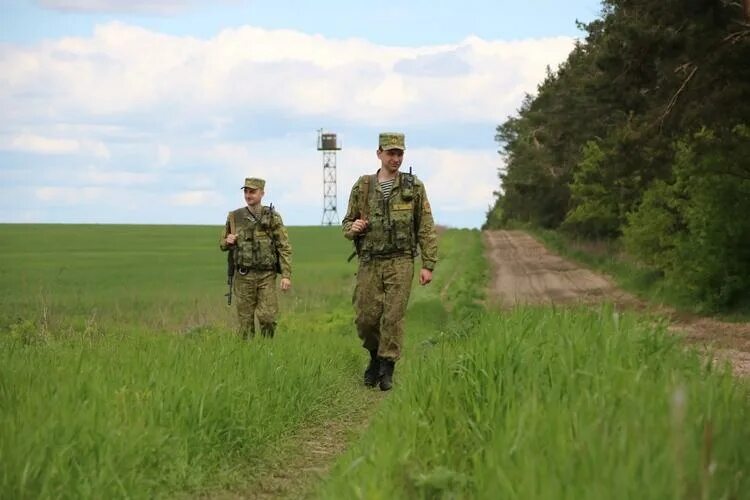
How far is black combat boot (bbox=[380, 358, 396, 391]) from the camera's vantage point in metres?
10.3

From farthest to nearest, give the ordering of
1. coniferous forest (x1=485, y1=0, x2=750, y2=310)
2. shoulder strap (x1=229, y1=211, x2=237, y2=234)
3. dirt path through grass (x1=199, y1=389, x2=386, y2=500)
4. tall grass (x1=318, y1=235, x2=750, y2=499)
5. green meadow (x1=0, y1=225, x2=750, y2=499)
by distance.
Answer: coniferous forest (x1=485, y1=0, x2=750, y2=310) → shoulder strap (x1=229, y1=211, x2=237, y2=234) → dirt path through grass (x1=199, y1=389, x2=386, y2=500) → green meadow (x1=0, y1=225, x2=750, y2=499) → tall grass (x1=318, y1=235, x2=750, y2=499)

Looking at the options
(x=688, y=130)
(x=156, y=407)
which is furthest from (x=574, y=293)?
(x=156, y=407)

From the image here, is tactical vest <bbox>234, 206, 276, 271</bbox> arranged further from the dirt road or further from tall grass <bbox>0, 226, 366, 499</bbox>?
the dirt road

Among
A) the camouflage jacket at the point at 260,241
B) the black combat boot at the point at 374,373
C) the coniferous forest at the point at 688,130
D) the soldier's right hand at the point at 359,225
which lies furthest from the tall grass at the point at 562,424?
the coniferous forest at the point at 688,130

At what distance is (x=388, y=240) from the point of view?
32.9 ft

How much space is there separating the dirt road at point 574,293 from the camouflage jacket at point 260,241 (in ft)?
8.31

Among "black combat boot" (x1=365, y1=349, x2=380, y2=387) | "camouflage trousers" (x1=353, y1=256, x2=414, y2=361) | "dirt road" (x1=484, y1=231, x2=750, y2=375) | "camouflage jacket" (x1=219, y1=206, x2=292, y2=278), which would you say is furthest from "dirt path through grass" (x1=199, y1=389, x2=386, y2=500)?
"camouflage jacket" (x1=219, y1=206, x2=292, y2=278)

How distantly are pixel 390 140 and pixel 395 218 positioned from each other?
0.74 m

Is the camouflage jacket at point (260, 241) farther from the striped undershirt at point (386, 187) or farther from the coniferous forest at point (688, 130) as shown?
the coniferous forest at point (688, 130)

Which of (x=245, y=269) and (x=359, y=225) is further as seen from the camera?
(x=245, y=269)

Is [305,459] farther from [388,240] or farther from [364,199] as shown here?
[364,199]

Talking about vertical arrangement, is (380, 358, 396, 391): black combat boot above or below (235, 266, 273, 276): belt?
below

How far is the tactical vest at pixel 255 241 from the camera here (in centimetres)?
1121

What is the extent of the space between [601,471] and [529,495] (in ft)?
0.90
